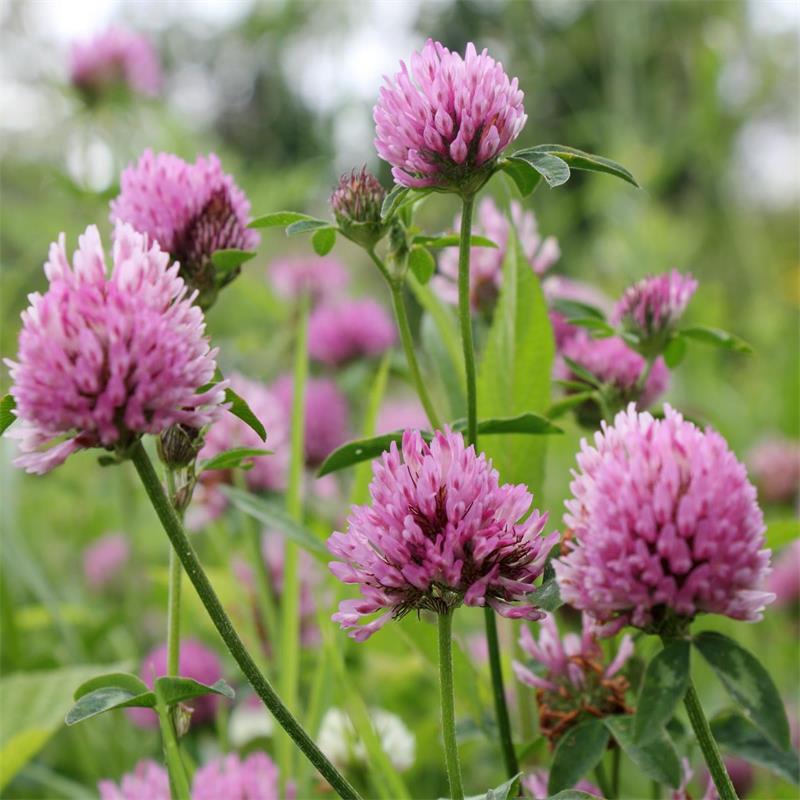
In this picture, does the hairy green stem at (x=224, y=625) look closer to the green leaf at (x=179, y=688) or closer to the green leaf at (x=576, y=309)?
the green leaf at (x=179, y=688)

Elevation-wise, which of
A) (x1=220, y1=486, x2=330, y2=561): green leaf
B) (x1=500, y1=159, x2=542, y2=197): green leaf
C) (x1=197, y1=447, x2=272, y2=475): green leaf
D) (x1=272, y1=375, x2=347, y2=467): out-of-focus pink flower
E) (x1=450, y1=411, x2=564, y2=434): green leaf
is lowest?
(x1=220, y1=486, x2=330, y2=561): green leaf

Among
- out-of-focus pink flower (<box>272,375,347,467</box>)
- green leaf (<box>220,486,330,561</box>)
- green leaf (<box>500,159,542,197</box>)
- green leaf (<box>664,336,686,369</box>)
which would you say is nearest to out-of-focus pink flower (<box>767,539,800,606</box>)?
out-of-focus pink flower (<box>272,375,347,467</box>)

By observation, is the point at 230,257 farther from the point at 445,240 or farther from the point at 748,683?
the point at 748,683

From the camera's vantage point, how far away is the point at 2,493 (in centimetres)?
141

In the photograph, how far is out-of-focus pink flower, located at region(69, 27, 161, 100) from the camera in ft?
6.07

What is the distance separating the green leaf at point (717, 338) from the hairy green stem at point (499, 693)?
25 cm

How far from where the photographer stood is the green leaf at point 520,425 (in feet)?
2.05

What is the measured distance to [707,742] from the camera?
0.48 meters

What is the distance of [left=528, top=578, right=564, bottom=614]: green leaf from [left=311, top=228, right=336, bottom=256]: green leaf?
0.24 m

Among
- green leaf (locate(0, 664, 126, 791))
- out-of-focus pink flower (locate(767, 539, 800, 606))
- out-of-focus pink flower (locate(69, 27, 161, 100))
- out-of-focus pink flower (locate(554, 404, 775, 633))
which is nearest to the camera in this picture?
out-of-focus pink flower (locate(554, 404, 775, 633))

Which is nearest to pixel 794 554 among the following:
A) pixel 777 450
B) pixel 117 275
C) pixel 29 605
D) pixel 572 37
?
pixel 777 450

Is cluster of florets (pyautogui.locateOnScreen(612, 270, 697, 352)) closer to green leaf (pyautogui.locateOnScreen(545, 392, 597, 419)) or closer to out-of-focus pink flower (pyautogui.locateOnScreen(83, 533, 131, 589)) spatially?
green leaf (pyautogui.locateOnScreen(545, 392, 597, 419))

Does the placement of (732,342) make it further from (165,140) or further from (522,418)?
(165,140)

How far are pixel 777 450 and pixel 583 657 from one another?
1.17 metres
